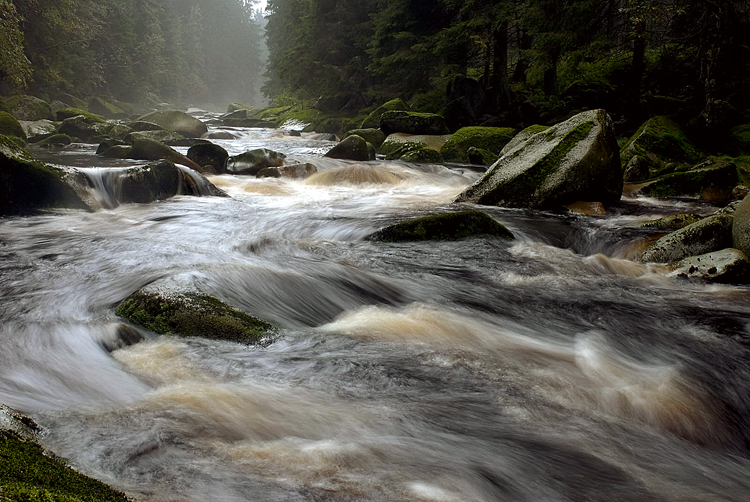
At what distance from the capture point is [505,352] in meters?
3.56

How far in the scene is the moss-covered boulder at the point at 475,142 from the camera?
49.4 feet

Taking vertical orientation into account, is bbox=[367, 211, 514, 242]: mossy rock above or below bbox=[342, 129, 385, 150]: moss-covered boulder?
below

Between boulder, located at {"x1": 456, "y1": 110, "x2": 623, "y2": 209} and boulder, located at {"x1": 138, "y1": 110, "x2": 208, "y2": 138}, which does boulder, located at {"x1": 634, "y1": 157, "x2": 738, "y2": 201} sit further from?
boulder, located at {"x1": 138, "y1": 110, "x2": 208, "y2": 138}

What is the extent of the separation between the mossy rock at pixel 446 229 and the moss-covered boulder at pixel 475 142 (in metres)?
8.76

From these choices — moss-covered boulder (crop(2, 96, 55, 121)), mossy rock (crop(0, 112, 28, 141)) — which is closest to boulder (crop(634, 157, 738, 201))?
mossy rock (crop(0, 112, 28, 141))

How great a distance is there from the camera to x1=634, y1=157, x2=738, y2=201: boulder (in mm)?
8875

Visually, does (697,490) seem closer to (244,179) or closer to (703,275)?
(703,275)

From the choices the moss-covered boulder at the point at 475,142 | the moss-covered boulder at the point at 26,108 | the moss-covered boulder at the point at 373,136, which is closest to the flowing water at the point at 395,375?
the moss-covered boulder at the point at 475,142

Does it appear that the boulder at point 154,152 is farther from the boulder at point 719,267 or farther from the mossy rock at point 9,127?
the boulder at point 719,267

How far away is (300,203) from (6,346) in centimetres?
675

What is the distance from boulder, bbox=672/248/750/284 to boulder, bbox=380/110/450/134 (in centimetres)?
1312

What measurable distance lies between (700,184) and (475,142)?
715 centimetres

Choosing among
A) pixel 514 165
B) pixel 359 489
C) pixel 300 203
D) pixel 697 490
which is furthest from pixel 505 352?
pixel 300 203

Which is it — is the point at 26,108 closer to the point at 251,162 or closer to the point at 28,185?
the point at 251,162
